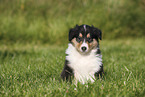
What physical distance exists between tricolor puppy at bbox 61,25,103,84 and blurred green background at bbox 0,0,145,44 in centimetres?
608

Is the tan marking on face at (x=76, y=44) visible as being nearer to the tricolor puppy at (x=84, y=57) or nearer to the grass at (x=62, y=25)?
the tricolor puppy at (x=84, y=57)

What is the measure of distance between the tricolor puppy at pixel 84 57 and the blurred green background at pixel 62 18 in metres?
6.08

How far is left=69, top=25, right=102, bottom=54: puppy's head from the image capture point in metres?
3.54

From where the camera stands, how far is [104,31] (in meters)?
10.7

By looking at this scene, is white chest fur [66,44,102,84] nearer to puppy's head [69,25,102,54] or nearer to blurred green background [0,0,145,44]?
puppy's head [69,25,102,54]

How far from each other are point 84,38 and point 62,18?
768cm

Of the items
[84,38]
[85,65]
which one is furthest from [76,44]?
[85,65]

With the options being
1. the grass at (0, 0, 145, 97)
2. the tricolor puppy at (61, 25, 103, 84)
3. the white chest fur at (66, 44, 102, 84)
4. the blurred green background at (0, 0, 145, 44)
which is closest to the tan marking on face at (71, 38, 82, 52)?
the tricolor puppy at (61, 25, 103, 84)

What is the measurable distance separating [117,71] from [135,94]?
121 centimetres

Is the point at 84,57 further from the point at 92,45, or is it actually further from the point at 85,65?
the point at 92,45

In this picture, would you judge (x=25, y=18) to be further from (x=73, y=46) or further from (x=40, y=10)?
(x=73, y=46)

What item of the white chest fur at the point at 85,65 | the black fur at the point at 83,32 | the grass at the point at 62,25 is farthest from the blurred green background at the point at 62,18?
the white chest fur at the point at 85,65

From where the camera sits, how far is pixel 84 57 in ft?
11.9

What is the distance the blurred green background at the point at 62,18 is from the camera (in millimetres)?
10109
